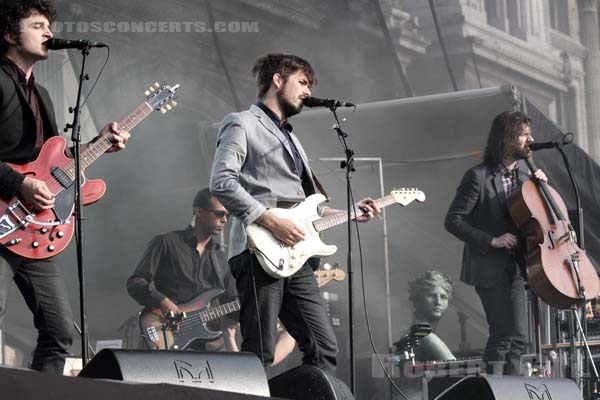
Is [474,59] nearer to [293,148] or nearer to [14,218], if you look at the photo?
[293,148]

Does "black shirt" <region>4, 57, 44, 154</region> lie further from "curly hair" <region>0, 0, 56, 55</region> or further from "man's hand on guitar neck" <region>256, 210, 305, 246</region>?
"man's hand on guitar neck" <region>256, 210, 305, 246</region>

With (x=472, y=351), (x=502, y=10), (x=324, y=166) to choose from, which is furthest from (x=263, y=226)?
(x=502, y=10)

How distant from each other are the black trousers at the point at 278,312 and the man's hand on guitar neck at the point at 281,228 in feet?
0.44

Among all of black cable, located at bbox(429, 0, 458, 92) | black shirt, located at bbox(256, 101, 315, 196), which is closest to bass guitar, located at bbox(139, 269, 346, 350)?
black shirt, located at bbox(256, 101, 315, 196)

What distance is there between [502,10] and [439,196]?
217 cm

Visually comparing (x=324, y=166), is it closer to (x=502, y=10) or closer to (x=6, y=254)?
(x=502, y=10)

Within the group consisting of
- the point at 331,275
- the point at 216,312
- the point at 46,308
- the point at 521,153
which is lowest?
the point at 216,312

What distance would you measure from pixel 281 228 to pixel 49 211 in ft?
3.01

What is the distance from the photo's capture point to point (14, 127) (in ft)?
13.1

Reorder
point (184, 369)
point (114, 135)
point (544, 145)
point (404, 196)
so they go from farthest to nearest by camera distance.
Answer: point (544, 145)
point (404, 196)
point (114, 135)
point (184, 369)

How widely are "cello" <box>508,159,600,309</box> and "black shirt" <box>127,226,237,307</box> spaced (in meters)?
2.31

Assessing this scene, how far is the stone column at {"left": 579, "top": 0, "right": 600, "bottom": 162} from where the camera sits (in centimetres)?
1041

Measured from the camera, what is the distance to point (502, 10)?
989 centimetres

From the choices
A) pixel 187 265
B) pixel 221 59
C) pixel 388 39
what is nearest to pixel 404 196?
pixel 187 265
